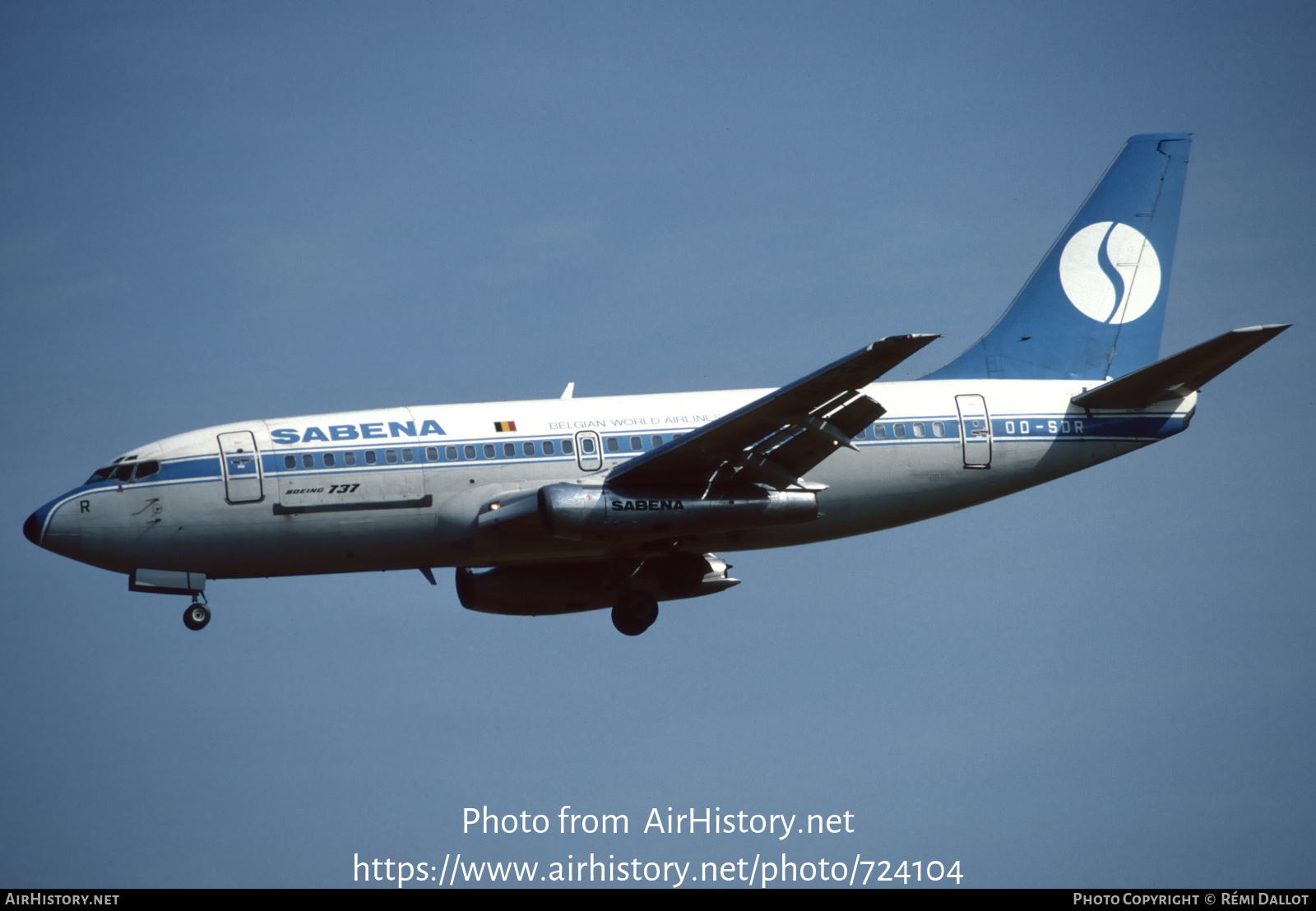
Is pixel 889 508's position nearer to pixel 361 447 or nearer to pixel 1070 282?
pixel 1070 282

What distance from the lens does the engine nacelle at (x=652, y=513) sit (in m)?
31.2

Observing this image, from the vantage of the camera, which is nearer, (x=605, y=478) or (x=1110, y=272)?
(x=605, y=478)

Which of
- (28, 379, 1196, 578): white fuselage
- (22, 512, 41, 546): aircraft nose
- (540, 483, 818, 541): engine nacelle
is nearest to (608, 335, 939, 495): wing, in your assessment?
(540, 483, 818, 541): engine nacelle

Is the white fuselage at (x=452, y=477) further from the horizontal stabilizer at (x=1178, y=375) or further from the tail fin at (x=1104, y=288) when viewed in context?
the tail fin at (x=1104, y=288)

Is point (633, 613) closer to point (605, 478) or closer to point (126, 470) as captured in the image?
point (605, 478)

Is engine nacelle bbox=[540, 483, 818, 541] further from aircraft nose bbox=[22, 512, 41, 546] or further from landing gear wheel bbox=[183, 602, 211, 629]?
aircraft nose bbox=[22, 512, 41, 546]

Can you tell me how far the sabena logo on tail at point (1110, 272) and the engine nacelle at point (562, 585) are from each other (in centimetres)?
1224

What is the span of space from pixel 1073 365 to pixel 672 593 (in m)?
11.8

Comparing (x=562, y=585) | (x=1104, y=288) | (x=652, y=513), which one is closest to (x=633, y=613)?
(x=562, y=585)

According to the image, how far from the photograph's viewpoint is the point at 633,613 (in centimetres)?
3634

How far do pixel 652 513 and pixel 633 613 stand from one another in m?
4.99

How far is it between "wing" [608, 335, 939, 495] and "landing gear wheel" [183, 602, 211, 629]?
9.32 m

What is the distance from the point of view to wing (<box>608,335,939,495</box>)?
1193 inches

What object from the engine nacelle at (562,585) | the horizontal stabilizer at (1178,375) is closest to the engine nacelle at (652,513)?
the engine nacelle at (562,585)
